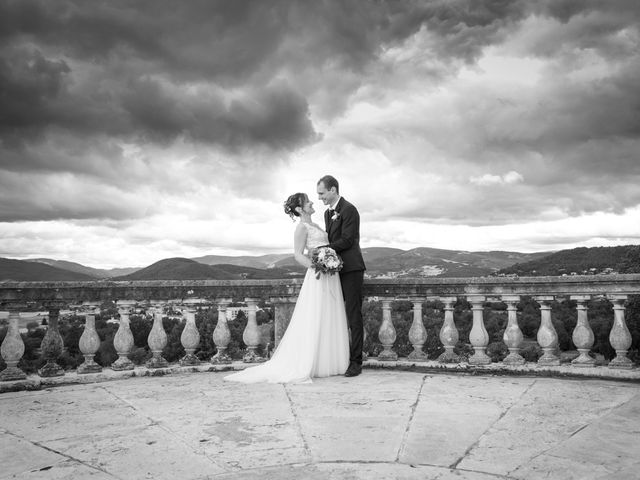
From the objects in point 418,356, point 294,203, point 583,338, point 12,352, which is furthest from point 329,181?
point 12,352

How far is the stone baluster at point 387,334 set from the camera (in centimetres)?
662

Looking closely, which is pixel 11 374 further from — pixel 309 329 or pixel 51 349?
pixel 309 329

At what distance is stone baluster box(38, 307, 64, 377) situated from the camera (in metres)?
5.86

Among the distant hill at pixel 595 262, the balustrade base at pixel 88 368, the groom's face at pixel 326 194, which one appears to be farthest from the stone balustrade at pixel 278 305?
the distant hill at pixel 595 262

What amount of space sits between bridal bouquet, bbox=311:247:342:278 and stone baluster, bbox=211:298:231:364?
4.87 ft

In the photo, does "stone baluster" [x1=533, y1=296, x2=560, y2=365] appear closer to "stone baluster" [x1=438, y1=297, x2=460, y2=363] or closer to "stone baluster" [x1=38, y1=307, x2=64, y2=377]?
"stone baluster" [x1=438, y1=297, x2=460, y2=363]

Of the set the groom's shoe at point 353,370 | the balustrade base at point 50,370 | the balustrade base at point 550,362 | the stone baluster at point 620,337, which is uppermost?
the stone baluster at point 620,337

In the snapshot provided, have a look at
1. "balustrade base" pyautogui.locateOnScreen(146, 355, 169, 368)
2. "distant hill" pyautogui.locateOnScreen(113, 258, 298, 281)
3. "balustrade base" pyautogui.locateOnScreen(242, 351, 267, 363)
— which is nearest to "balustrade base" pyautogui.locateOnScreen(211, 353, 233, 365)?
"balustrade base" pyautogui.locateOnScreen(242, 351, 267, 363)

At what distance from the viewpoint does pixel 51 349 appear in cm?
590

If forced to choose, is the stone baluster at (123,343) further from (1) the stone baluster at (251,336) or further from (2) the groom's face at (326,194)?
(2) the groom's face at (326,194)

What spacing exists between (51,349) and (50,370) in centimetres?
25

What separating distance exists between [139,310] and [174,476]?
388 centimetres

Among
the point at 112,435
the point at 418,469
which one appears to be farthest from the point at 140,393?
the point at 418,469

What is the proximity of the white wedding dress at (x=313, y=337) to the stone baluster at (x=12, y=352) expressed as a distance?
2.35 m
